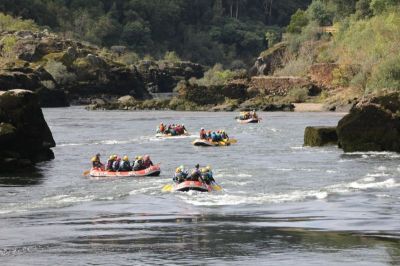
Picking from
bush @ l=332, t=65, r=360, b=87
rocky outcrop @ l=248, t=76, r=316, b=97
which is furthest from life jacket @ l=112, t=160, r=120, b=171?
rocky outcrop @ l=248, t=76, r=316, b=97

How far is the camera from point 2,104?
75.6 metres

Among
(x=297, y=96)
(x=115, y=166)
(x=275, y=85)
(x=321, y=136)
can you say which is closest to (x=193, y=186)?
(x=115, y=166)

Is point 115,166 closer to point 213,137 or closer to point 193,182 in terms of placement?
point 193,182

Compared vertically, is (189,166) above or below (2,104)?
below

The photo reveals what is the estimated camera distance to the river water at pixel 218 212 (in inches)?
1606

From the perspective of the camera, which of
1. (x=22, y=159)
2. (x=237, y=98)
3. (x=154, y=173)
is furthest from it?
(x=237, y=98)

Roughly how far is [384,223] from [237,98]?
453 ft

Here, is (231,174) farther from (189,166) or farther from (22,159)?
(22,159)

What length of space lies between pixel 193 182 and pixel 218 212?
763 cm

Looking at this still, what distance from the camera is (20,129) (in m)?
75.5

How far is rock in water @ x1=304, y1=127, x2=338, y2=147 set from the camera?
9131cm

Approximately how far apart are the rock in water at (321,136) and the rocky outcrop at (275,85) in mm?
92769

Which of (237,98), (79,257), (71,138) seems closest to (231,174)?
(79,257)

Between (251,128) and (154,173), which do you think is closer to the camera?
(154,173)
